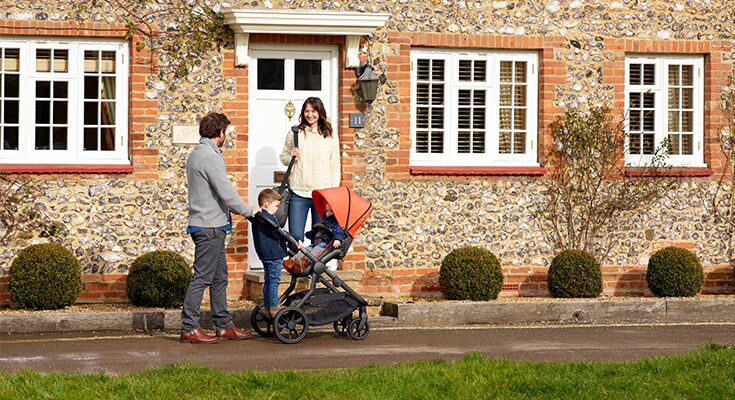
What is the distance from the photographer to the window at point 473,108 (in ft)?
56.3

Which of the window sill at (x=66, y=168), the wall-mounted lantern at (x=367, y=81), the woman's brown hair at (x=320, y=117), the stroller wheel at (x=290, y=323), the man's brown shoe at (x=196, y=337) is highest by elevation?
the wall-mounted lantern at (x=367, y=81)

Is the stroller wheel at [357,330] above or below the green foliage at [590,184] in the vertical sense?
below

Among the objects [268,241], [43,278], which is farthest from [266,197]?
[43,278]

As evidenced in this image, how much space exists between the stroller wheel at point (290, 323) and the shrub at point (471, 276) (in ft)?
12.0

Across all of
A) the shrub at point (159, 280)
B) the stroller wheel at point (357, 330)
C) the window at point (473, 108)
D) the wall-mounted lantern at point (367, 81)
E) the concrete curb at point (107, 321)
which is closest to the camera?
the stroller wheel at point (357, 330)

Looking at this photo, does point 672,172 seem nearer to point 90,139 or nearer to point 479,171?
point 479,171

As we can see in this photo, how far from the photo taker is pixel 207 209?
41.9 feet

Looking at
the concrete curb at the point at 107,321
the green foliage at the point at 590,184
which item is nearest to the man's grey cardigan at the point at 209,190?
the concrete curb at the point at 107,321

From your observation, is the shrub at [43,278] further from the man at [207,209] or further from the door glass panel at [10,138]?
the man at [207,209]

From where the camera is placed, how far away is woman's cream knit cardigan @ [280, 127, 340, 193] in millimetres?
14953

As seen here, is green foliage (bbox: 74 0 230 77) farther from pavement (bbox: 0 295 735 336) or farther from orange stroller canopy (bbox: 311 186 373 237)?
orange stroller canopy (bbox: 311 186 373 237)

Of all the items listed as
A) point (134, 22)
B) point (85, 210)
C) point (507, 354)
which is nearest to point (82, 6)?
point (134, 22)

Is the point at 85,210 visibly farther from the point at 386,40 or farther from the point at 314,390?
the point at 314,390

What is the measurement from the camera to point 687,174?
17703 millimetres
